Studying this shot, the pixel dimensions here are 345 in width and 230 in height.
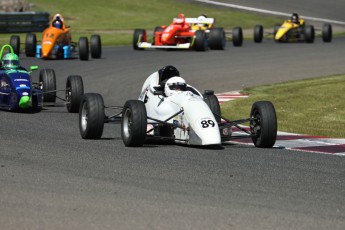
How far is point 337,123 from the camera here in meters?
17.3

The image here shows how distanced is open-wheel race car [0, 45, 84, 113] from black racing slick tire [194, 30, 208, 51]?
15341 mm

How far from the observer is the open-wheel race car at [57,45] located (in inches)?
1191

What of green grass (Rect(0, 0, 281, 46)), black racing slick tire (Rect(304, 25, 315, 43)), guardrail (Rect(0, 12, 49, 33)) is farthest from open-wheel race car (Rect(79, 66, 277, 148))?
green grass (Rect(0, 0, 281, 46))

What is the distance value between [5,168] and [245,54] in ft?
74.9

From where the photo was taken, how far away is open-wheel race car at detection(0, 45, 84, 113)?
1776 centimetres

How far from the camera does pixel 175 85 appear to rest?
559 inches

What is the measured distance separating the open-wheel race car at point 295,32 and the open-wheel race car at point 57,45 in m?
9.96

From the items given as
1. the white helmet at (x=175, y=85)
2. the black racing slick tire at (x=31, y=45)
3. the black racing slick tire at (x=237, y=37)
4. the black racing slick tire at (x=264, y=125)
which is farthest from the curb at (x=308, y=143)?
the black racing slick tire at (x=237, y=37)

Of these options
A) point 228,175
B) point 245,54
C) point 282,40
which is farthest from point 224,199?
point 282,40

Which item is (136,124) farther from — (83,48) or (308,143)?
(83,48)

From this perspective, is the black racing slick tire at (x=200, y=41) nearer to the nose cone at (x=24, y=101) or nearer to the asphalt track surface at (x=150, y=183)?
the asphalt track surface at (x=150, y=183)

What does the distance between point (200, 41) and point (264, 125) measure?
20.7 metres

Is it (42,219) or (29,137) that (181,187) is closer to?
(42,219)

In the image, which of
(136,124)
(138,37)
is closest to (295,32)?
(138,37)
